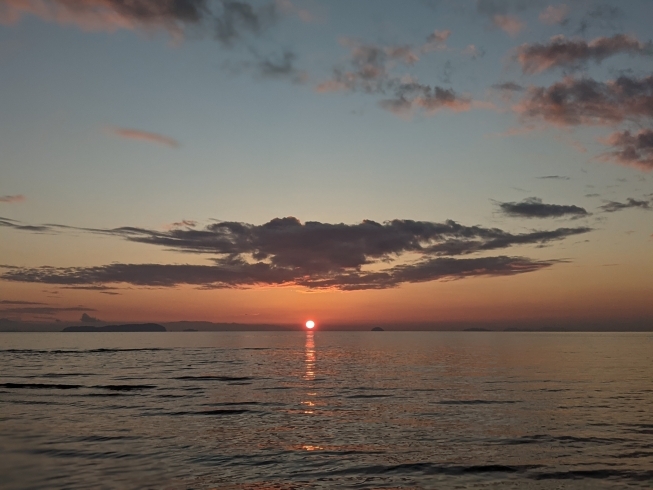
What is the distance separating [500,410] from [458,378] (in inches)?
933

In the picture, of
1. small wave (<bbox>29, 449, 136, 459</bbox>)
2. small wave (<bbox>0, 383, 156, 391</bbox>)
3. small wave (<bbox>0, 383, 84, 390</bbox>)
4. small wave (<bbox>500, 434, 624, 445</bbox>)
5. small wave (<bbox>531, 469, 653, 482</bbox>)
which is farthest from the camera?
small wave (<bbox>0, 383, 156, 391</bbox>)

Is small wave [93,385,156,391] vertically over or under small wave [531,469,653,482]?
under

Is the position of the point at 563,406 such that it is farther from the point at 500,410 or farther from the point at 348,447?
the point at 348,447

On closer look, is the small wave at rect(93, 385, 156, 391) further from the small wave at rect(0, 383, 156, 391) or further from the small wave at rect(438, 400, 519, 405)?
the small wave at rect(438, 400, 519, 405)

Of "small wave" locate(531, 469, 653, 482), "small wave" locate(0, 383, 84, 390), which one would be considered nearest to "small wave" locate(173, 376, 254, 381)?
"small wave" locate(0, 383, 84, 390)

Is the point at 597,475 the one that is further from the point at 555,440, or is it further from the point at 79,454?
the point at 79,454

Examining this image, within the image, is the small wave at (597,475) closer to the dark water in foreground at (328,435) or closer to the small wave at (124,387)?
the dark water in foreground at (328,435)

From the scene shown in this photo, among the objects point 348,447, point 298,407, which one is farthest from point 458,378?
point 348,447

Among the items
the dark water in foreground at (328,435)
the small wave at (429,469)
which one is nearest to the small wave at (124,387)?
the dark water in foreground at (328,435)

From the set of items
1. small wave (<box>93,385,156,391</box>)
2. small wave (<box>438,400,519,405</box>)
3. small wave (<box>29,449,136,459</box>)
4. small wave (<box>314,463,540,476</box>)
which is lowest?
small wave (<box>93,385,156,391</box>)

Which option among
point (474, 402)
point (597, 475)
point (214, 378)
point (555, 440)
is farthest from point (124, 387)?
point (597, 475)

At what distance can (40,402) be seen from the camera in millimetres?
42656

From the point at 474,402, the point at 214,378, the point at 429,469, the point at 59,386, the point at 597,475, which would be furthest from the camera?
the point at 214,378

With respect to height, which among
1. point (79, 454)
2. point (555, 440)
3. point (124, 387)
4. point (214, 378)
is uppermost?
point (79, 454)
